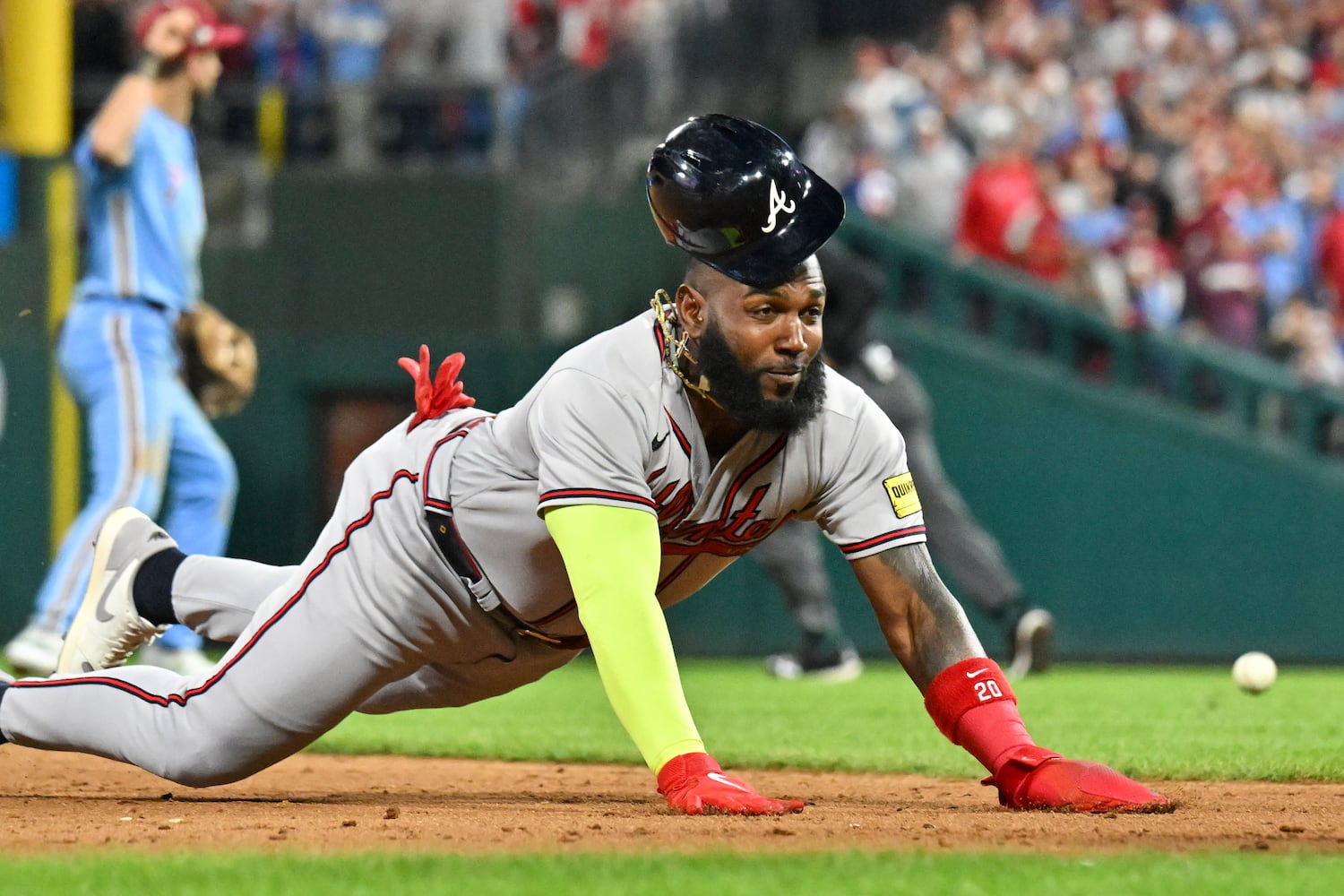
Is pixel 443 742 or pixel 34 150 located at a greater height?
pixel 34 150

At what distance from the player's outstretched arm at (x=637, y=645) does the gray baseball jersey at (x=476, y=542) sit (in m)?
0.07

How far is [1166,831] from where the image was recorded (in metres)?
3.83

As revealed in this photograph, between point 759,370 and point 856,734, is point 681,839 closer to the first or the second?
point 759,370

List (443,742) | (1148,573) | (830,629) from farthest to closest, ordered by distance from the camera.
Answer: (1148,573) → (830,629) → (443,742)

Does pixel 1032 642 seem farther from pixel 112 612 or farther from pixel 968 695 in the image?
pixel 112 612

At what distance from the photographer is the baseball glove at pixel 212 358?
8.33m

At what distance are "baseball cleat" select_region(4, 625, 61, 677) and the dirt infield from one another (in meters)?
1.62

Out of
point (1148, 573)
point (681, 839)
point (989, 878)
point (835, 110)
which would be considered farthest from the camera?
point (835, 110)

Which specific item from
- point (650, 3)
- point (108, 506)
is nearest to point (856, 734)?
point (108, 506)

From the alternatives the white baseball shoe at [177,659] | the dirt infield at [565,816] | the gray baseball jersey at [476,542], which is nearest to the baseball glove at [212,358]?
Answer: the white baseball shoe at [177,659]

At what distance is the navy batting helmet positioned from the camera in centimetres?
395

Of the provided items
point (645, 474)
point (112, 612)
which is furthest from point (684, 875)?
point (112, 612)

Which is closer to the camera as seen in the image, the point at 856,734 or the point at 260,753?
the point at 260,753

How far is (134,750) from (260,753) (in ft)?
1.04
